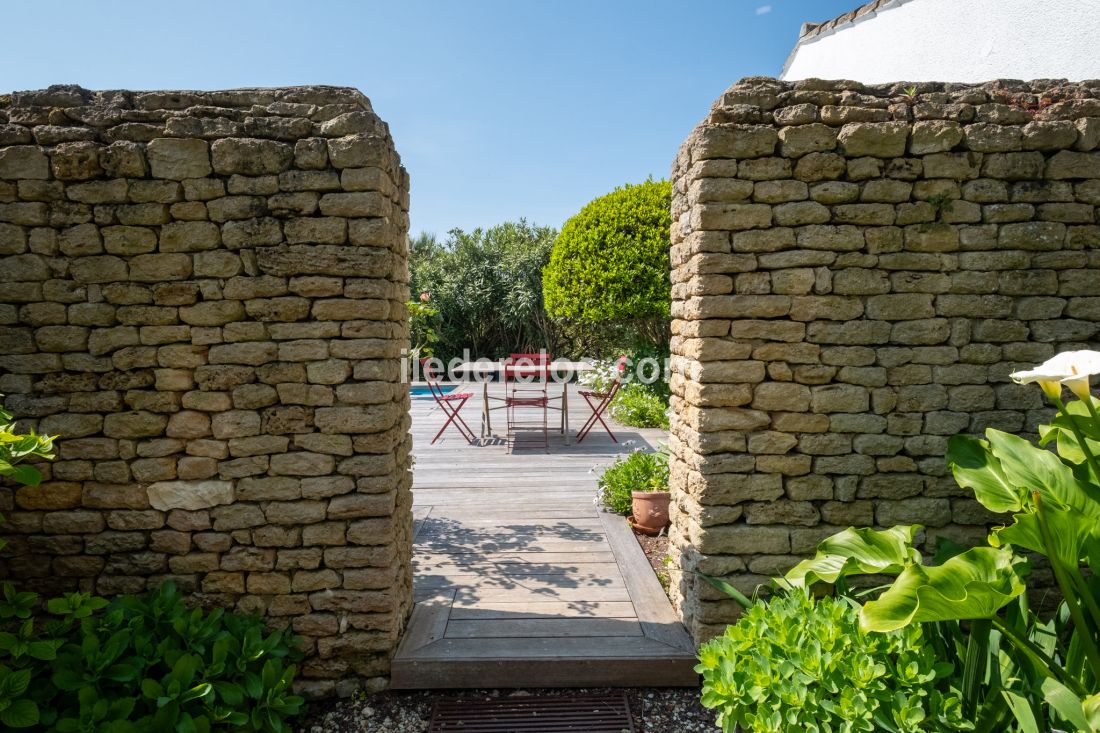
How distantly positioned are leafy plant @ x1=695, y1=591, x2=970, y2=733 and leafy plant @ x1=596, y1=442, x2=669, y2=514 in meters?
2.37

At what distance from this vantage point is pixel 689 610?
2.82 meters

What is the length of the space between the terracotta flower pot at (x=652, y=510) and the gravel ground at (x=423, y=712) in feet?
5.26

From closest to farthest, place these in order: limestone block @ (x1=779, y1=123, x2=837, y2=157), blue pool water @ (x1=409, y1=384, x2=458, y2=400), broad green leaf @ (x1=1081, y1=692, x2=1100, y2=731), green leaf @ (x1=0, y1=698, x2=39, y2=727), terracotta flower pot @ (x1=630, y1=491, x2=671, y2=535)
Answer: broad green leaf @ (x1=1081, y1=692, x2=1100, y2=731), green leaf @ (x1=0, y1=698, x2=39, y2=727), limestone block @ (x1=779, y1=123, x2=837, y2=157), terracotta flower pot @ (x1=630, y1=491, x2=671, y2=535), blue pool water @ (x1=409, y1=384, x2=458, y2=400)

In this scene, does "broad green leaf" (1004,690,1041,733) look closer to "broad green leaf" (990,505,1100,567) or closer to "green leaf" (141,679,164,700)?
"broad green leaf" (990,505,1100,567)

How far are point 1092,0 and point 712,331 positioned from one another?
3.19 meters

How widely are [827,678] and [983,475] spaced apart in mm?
997

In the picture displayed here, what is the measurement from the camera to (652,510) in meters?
4.21

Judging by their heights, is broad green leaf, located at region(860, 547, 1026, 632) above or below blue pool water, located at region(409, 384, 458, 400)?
above

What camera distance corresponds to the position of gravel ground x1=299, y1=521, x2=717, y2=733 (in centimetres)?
246

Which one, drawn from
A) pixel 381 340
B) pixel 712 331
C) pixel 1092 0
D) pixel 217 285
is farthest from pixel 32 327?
pixel 1092 0

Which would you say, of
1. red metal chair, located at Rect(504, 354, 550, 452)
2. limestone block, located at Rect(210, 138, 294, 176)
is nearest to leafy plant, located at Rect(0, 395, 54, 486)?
limestone block, located at Rect(210, 138, 294, 176)

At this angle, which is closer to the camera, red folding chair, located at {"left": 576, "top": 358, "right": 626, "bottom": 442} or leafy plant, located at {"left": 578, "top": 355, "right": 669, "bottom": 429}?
red folding chair, located at {"left": 576, "top": 358, "right": 626, "bottom": 442}

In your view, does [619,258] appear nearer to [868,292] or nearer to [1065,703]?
[868,292]

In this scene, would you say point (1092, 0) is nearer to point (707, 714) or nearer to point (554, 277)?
point (707, 714)
